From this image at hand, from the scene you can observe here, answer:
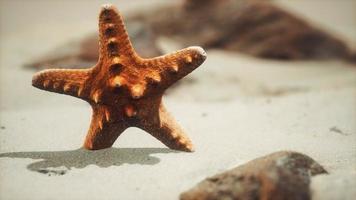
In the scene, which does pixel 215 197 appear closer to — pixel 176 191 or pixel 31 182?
pixel 176 191

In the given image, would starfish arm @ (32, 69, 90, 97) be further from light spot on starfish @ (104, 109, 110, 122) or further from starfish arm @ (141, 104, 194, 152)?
starfish arm @ (141, 104, 194, 152)

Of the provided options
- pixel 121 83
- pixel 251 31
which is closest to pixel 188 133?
pixel 121 83

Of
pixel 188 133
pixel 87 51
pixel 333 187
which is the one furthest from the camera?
pixel 87 51

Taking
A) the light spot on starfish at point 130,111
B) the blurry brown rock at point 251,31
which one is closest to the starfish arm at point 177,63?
the light spot on starfish at point 130,111

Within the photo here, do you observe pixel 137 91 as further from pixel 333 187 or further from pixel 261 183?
pixel 333 187

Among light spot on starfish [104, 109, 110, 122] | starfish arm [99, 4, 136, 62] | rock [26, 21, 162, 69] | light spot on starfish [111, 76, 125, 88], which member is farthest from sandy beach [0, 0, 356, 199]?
starfish arm [99, 4, 136, 62]

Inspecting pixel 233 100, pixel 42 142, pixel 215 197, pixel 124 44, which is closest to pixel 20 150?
pixel 42 142
